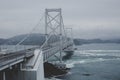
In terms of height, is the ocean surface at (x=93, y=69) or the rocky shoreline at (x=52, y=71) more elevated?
the rocky shoreline at (x=52, y=71)

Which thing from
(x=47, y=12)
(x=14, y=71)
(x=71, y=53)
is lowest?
(x=71, y=53)

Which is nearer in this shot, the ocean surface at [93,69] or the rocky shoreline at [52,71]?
the ocean surface at [93,69]

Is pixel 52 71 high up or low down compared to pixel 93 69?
up

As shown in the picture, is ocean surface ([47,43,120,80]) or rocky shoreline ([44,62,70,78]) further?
rocky shoreline ([44,62,70,78])

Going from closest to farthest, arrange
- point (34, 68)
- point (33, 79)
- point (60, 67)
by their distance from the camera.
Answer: point (33, 79) < point (34, 68) < point (60, 67)

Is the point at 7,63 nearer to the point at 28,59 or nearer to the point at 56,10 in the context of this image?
the point at 28,59

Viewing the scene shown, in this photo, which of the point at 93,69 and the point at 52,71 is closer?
the point at 52,71

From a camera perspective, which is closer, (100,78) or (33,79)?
(33,79)

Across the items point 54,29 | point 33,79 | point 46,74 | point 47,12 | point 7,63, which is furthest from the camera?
point 54,29

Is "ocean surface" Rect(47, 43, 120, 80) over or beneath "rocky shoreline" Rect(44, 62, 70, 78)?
beneath

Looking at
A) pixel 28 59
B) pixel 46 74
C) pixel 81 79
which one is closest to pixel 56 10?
pixel 46 74

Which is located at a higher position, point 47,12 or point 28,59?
point 47,12
